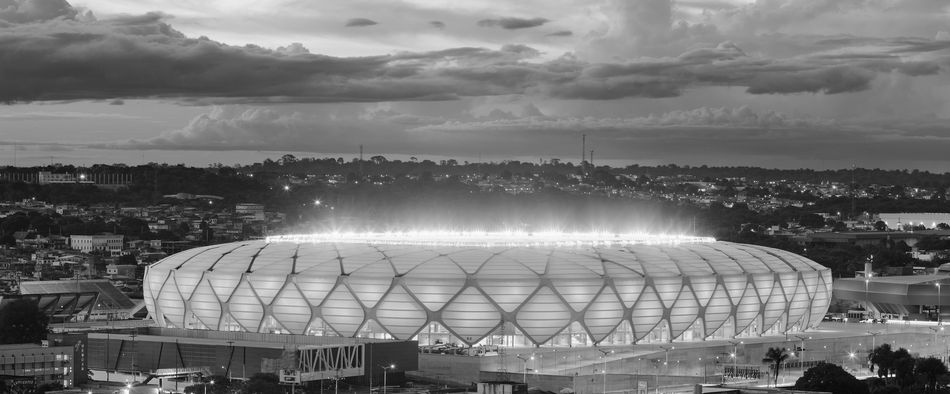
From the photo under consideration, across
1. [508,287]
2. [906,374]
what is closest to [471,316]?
[508,287]

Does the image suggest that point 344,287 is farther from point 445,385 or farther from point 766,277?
point 766,277

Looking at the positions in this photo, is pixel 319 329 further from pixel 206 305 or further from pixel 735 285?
pixel 735 285

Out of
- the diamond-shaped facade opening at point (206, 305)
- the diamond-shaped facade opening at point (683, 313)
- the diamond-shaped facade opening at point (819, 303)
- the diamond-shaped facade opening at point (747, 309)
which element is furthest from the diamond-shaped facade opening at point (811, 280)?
the diamond-shaped facade opening at point (206, 305)

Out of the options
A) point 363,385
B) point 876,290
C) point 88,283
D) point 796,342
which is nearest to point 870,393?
point 796,342

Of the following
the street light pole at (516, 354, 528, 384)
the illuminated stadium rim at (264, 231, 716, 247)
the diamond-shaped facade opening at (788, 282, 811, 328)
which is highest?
the illuminated stadium rim at (264, 231, 716, 247)

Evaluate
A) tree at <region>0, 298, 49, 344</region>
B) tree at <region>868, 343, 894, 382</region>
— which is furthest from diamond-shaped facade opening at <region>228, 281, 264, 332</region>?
tree at <region>868, 343, 894, 382</region>

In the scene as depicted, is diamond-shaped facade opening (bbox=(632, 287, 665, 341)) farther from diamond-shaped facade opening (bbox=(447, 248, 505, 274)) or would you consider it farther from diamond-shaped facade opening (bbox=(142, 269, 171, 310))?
diamond-shaped facade opening (bbox=(142, 269, 171, 310))
